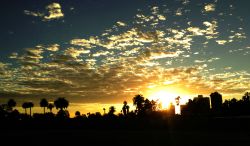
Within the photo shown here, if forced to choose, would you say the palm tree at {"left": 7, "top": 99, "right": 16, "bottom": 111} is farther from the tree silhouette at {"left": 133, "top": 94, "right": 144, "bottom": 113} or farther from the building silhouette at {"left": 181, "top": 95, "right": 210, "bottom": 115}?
the building silhouette at {"left": 181, "top": 95, "right": 210, "bottom": 115}

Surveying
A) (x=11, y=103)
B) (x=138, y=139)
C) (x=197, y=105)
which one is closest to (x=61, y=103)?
(x=11, y=103)

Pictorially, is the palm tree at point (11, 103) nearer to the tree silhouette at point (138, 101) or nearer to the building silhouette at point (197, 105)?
the tree silhouette at point (138, 101)

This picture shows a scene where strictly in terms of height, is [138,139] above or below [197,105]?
above

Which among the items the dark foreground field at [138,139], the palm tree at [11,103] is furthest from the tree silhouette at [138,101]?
the dark foreground field at [138,139]

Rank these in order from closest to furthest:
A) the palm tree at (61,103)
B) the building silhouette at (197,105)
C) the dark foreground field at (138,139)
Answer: the dark foreground field at (138,139) → the palm tree at (61,103) → the building silhouette at (197,105)

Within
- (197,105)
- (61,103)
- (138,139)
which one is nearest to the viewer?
(138,139)

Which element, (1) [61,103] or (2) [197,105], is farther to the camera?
(2) [197,105]

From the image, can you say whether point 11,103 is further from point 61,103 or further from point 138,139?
point 138,139

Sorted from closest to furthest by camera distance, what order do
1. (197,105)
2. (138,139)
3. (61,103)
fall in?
1. (138,139)
2. (61,103)
3. (197,105)

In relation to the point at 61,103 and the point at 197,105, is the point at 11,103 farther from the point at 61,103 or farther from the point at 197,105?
the point at 197,105

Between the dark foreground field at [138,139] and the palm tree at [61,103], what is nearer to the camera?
the dark foreground field at [138,139]

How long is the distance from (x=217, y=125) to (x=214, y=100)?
125 m

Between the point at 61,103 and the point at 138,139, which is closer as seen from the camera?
the point at 138,139

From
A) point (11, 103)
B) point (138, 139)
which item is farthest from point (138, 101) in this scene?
point (138, 139)
